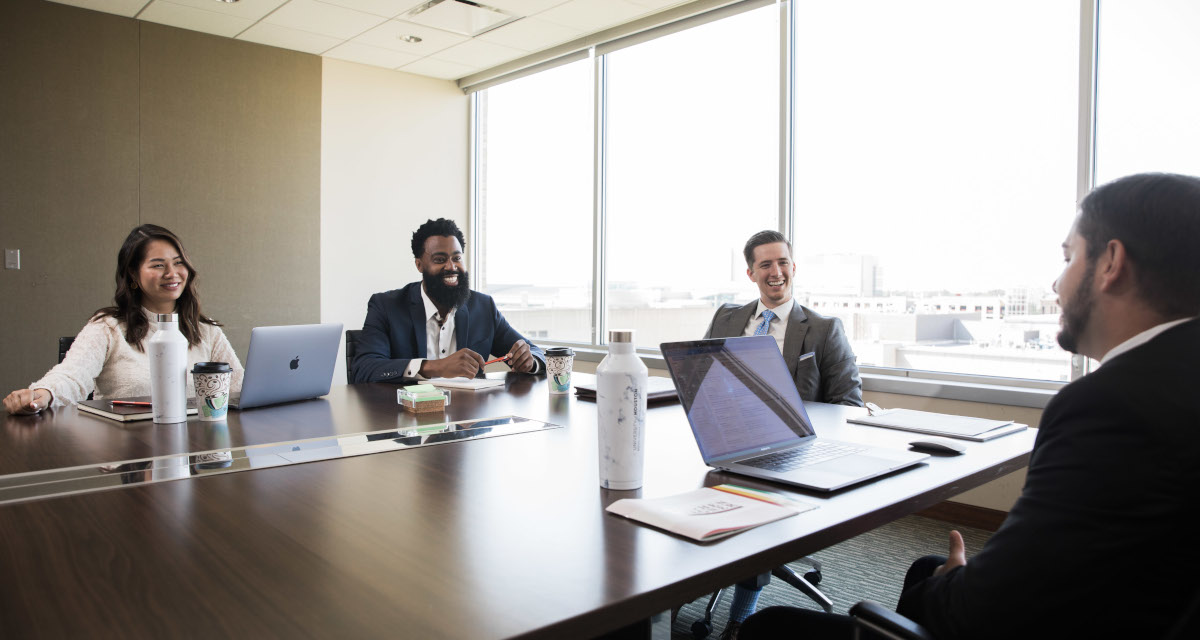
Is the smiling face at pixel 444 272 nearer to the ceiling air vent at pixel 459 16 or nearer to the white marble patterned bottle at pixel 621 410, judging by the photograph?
the ceiling air vent at pixel 459 16

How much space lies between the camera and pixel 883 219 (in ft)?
12.9

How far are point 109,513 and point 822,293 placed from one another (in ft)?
11.9

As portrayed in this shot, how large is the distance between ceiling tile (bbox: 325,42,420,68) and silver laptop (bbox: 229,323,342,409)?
12.5 feet

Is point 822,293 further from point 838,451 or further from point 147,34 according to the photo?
point 147,34

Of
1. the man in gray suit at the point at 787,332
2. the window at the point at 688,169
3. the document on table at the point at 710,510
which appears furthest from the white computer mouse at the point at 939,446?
the window at the point at 688,169

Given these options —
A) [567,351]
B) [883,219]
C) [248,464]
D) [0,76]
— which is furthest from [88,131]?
[883,219]

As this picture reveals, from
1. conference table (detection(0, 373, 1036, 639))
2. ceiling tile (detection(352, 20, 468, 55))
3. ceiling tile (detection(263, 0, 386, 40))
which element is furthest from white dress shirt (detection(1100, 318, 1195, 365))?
ceiling tile (detection(352, 20, 468, 55))

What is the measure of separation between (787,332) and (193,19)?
4305mm

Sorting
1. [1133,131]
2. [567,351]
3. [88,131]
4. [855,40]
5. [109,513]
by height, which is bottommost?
[109,513]

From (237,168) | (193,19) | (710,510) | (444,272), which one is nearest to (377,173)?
(237,168)

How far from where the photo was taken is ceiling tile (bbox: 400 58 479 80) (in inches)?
230

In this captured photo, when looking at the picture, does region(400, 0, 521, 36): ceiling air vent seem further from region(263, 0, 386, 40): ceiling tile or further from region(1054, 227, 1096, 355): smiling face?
region(1054, 227, 1096, 355): smiling face

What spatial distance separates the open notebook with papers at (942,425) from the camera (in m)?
1.71

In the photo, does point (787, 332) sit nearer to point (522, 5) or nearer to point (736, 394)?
point (736, 394)
